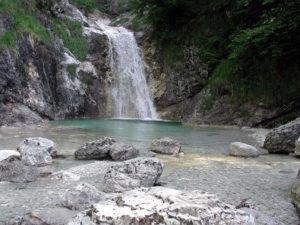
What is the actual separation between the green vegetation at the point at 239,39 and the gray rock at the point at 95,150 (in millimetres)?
10930

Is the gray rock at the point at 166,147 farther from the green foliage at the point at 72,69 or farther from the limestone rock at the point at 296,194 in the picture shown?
the green foliage at the point at 72,69

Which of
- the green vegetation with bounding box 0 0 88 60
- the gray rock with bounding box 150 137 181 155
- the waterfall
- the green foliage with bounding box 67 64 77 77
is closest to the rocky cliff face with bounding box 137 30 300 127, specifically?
the waterfall

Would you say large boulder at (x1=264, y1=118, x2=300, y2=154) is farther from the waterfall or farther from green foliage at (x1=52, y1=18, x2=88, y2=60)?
green foliage at (x1=52, y1=18, x2=88, y2=60)

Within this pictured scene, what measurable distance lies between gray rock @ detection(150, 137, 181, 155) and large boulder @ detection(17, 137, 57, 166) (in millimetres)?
2698

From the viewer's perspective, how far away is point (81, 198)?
665 cm

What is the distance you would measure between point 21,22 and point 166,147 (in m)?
14.9

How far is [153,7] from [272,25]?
29.8 ft

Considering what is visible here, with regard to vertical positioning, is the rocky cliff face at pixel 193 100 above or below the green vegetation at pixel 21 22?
below

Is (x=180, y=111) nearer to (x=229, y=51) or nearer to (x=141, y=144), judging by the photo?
(x=229, y=51)

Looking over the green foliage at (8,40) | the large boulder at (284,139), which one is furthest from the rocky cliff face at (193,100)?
the green foliage at (8,40)

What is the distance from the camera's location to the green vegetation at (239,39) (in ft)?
67.3

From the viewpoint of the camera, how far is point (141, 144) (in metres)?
13.9

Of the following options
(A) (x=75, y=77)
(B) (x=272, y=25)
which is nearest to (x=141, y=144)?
(B) (x=272, y=25)

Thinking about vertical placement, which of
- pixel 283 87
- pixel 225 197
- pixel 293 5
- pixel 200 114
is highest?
pixel 293 5
